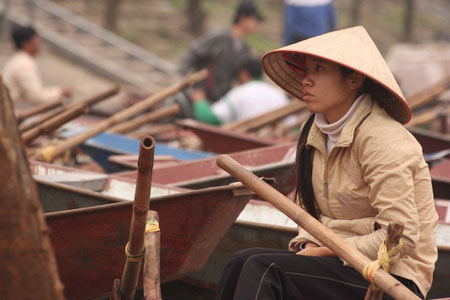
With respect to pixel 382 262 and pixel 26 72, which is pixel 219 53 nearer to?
pixel 26 72

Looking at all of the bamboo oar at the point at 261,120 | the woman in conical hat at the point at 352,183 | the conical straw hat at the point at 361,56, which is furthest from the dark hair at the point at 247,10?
the woman in conical hat at the point at 352,183

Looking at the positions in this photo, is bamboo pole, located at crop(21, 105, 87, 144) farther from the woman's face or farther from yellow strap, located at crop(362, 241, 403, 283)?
yellow strap, located at crop(362, 241, 403, 283)

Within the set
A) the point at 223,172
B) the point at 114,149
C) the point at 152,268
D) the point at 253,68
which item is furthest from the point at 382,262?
the point at 253,68

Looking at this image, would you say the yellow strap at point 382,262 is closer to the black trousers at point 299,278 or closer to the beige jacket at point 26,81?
the black trousers at point 299,278

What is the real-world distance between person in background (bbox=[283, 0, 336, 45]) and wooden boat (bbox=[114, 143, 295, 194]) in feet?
14.1

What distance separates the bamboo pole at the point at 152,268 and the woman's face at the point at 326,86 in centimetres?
77

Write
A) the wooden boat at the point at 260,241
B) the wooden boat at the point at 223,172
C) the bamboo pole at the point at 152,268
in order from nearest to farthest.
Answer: the bamboo pole at the point at 152,268 < the wooden boat at the point at 260,241 < the wooden boat at the point at 223,172

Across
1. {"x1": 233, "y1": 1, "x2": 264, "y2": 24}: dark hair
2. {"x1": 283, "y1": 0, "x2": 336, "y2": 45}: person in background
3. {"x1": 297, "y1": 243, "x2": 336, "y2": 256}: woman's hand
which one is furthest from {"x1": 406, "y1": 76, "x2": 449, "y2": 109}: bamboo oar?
{"x1": 297, "y1": 243, "x2": 336, "y2": 256}: woman's hand

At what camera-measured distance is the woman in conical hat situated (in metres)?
2.52

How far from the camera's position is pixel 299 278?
262cm

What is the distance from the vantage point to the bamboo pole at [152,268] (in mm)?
2600

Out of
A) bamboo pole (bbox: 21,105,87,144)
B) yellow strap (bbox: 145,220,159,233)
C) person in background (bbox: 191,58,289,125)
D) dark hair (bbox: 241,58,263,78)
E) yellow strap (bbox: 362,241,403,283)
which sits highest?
yellow strap (bbox: 362,241,403,283)

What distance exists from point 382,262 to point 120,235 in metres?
1.46

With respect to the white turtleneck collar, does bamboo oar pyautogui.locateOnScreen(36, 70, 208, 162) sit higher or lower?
lower
